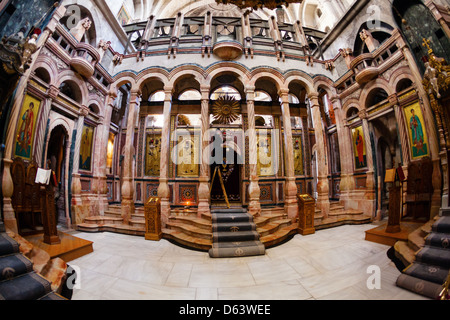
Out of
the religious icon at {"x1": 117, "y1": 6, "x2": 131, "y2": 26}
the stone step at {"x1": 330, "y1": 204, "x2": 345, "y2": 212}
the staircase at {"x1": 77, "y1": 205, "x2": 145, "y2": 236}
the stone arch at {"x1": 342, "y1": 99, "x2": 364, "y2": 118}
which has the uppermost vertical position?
the religious icon at {"x1": 117, "y1": 6, "x2": 131, "y2": 26}

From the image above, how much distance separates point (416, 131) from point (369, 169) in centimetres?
205

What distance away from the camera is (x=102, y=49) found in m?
7.44

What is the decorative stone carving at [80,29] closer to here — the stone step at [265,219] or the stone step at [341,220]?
the stone step at [265,219]

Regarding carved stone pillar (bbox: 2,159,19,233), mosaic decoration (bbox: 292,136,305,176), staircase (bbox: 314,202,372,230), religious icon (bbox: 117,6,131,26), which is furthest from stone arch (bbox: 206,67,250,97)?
carved stone pillar (bbox: 2,159,19,233)

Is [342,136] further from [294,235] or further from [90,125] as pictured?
[90,125]

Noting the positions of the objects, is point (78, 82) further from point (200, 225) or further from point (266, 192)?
point (266, 192)

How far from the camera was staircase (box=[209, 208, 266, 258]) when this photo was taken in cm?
401

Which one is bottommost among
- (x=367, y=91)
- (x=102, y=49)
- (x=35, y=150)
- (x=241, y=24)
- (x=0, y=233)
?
(x=0, y=233)

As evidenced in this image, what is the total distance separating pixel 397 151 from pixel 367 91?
10.6 ft

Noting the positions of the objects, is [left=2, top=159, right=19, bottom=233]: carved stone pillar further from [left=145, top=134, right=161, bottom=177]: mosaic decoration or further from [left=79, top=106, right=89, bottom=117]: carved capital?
[left=145, top=134, right=161, bottom=177]: mosaic decoration

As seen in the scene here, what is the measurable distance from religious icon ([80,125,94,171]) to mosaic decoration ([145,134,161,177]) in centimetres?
224

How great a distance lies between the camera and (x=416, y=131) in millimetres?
5980

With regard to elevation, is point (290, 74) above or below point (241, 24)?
below
